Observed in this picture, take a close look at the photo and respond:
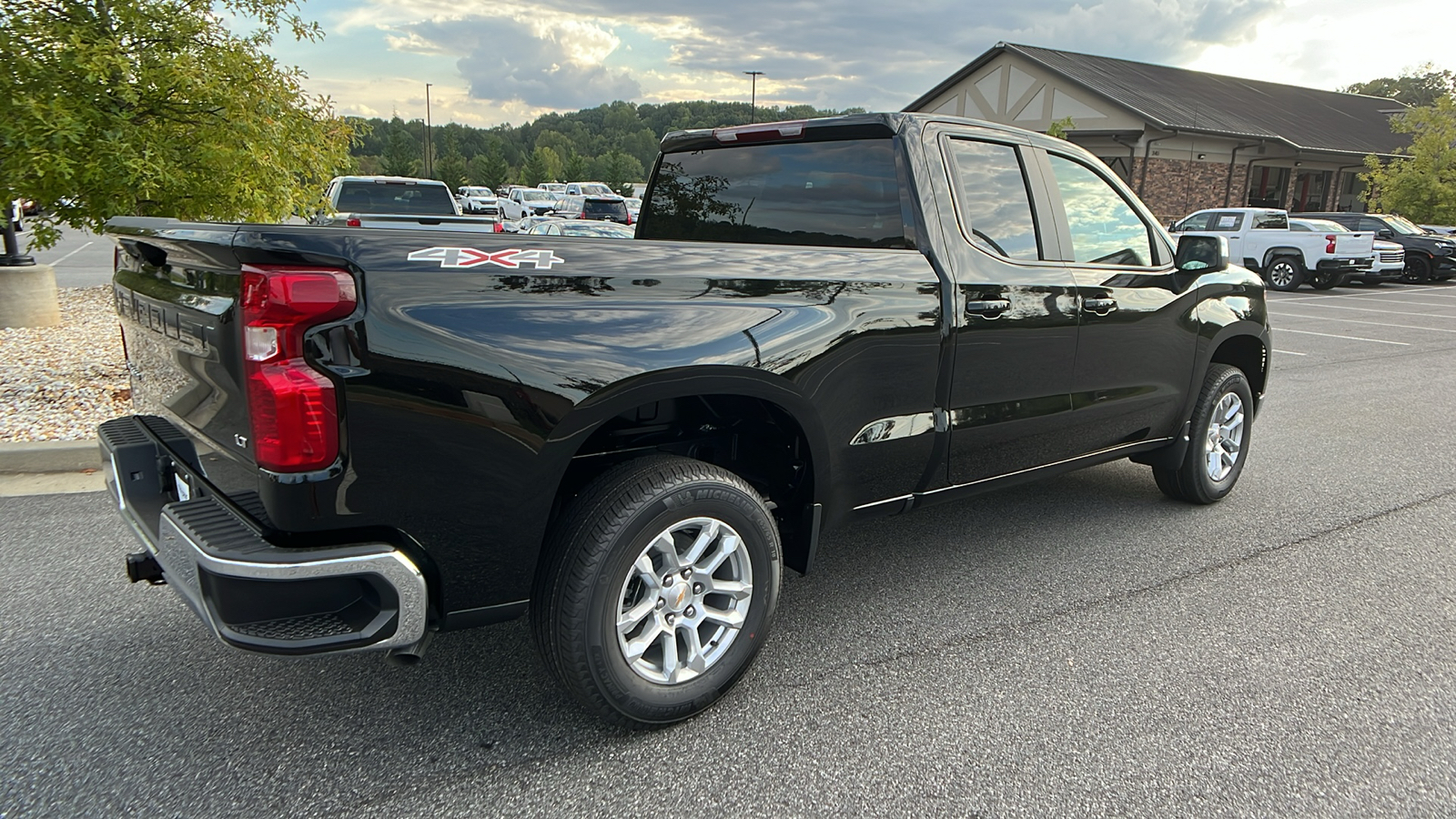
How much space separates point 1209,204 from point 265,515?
37.2 m

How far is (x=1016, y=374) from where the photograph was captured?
3672 millimetres

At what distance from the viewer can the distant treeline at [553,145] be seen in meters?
61.9

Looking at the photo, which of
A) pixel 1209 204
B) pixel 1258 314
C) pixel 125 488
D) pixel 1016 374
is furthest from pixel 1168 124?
pixel 125 488

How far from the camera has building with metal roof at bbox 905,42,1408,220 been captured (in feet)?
103

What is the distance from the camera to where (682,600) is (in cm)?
279

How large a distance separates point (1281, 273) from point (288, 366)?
23.3m

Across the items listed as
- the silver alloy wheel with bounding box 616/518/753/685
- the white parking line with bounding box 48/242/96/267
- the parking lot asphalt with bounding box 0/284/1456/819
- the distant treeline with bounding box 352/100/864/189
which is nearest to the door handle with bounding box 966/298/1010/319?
the parking lot asphalt with bounding box 0/284/1456/819

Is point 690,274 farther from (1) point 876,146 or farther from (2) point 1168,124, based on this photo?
(2) point 1168,124

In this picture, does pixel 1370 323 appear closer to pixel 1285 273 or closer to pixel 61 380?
pixel 1285 273

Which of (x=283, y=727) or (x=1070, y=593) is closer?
(x=283, y=727)

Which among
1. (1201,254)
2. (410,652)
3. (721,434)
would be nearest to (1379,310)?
(1201,254)

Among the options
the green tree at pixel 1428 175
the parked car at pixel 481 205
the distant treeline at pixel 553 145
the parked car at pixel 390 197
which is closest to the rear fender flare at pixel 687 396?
the parked car at pixel 390 197

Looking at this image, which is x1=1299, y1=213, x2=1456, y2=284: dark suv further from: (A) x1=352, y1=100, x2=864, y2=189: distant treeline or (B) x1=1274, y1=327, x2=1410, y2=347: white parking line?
(A) x1=352, y1=100, x2=864, y2=189: distant treeline

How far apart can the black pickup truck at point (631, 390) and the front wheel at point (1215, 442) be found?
29.6 inches
